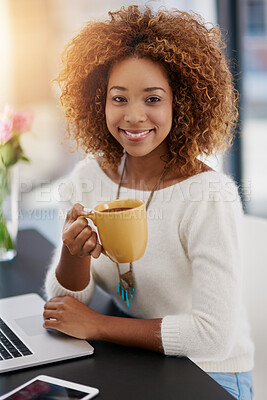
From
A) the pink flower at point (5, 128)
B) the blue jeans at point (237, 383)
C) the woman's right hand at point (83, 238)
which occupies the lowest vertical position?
the blue jeans at point (237, 383)

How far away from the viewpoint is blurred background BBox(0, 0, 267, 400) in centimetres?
336

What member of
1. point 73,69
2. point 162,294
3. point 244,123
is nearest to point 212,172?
point 162,294

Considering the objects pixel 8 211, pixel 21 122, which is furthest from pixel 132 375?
pixel 21 122


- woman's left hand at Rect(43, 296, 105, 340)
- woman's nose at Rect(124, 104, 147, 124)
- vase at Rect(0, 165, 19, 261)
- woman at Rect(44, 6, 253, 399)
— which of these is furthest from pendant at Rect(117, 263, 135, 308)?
vase at Rect(0, 165, 19, 261)

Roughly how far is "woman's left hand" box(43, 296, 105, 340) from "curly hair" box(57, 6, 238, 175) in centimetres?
40

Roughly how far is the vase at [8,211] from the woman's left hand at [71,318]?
20.7 inches

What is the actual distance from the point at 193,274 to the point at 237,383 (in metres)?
0.28

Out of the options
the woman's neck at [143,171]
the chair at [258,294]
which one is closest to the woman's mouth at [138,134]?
the woman's neck at [143,171]

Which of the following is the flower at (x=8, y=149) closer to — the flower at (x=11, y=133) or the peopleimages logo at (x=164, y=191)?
the flower at (x=11, y=133)

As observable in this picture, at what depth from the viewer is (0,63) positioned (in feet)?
11.0

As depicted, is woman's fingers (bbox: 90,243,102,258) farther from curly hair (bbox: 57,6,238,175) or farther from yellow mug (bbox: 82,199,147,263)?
curly hair (bbox: 57,6,238,175)

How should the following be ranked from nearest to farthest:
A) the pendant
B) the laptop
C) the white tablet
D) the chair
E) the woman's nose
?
the white tablet < the laptop < the woman's nose < the pendant < the chair

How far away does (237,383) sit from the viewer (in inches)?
45.7

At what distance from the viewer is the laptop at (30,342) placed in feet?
3.14
